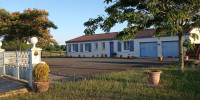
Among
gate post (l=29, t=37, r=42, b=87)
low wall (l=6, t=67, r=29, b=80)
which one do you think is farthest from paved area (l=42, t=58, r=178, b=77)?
gate post (l=29, t=37, r=42, b=87)

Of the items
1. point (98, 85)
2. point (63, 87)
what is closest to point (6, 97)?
point (63, 87)

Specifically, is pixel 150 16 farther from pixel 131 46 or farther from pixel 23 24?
pixel 131 46

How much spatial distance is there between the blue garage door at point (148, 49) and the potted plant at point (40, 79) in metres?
16.2

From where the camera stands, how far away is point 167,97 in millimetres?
4773

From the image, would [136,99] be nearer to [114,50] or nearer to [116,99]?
[116,99]

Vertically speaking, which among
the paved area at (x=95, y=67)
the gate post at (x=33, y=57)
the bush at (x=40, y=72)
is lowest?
the paved area at (x=95, y=67)

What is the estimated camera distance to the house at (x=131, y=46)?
A: 18.8 metres

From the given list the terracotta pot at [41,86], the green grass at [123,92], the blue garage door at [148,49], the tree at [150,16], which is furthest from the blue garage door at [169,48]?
the terracotta pot at [41,86]

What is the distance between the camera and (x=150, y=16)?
7.14 m

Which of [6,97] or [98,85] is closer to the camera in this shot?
[6,97]

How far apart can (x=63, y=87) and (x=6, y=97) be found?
1.90 m

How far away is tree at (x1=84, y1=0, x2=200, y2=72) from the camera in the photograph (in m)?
6.92

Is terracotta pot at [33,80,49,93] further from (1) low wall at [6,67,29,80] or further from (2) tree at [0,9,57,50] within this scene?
(2) tree at [0,9,57,50]

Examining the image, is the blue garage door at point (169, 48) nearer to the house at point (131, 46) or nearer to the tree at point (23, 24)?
the house at point (131, 46)
